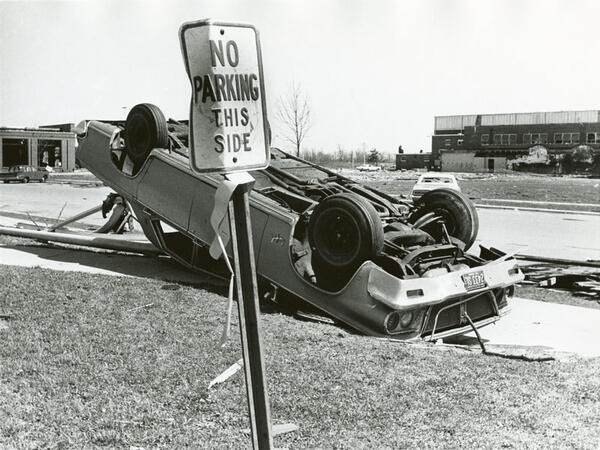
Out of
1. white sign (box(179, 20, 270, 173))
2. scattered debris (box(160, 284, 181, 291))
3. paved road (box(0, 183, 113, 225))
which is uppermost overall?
white sign (box(179, 20, 270, 173))

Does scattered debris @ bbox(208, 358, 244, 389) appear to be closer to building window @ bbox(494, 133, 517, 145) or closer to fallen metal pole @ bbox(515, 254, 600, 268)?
fallen metal pole @ bbox(515, 254, 600, 268)

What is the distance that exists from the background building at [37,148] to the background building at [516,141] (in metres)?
40.2

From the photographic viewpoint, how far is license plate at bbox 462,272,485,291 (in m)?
6.34

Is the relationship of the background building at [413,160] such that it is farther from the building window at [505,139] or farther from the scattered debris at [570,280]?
the scattered debris at [570,280]

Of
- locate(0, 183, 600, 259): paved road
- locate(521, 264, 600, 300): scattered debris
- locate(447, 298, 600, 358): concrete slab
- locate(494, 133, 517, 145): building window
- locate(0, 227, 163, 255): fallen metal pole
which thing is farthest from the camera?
locate(494, 133, 517, 145): building window

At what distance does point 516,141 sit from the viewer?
75188mm

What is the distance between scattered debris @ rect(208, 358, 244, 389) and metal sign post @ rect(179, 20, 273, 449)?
5.73ft

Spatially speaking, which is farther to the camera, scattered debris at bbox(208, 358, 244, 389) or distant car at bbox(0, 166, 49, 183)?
distant car at bbox(0, 166, 49, 183)

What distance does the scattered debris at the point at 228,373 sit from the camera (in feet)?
14.5

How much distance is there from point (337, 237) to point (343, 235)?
72 mm

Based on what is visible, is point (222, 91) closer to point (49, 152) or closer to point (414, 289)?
point (414, 289)

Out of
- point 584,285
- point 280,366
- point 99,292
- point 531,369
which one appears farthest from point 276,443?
point 584,285

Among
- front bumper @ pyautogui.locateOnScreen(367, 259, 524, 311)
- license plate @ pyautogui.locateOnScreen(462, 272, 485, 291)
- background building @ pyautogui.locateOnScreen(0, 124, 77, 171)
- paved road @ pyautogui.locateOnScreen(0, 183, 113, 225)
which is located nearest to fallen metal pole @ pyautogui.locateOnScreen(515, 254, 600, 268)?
license plate @ pyautogui.locateOnScreen(462, 272, 485, 291)

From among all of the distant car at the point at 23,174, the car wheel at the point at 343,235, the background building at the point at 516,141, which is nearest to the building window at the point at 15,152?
the distant car at the point at 23,174
